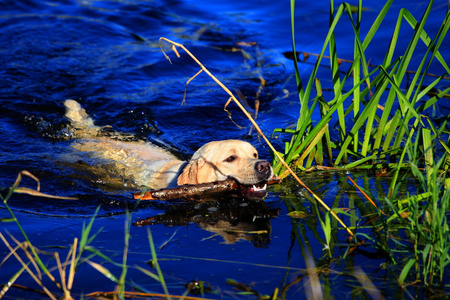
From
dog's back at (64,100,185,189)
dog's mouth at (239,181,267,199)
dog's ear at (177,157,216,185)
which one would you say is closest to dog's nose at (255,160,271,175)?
dog's mouth at (239,181,267,199)

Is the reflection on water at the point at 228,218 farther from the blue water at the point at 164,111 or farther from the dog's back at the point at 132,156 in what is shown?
the dog's back at the point at 132,156

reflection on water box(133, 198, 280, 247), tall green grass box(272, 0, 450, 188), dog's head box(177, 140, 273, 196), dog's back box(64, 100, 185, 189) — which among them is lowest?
reflection on water box(133, 198, 280, 247)

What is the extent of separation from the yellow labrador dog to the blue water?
28 centimetres

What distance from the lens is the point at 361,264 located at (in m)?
3.29

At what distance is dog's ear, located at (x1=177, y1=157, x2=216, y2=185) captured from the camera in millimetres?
4887

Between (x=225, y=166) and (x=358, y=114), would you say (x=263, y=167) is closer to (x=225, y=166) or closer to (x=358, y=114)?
(x=225, y=166)

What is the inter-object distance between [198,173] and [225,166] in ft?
0.94

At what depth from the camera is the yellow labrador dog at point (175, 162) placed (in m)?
4.79

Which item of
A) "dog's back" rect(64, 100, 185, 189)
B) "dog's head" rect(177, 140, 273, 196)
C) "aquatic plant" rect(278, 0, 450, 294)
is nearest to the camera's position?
"aquatic plant" rect(278, 0, 450, 294)

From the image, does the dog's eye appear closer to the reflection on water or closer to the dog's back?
the reflection on water

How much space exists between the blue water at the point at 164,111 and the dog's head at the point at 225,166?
0.27m

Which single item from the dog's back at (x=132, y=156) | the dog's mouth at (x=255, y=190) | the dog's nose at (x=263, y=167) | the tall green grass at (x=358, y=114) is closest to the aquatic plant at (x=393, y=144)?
the tall green grass at (x=358, y=114)

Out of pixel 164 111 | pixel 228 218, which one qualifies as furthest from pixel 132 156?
pixel 228 218

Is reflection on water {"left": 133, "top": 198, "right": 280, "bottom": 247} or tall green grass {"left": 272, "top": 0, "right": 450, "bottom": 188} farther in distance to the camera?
tall green grass {"left": 272, "top": 0, "right": 450, "bottom": 188}
